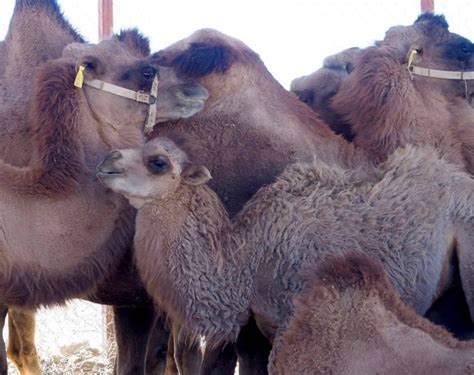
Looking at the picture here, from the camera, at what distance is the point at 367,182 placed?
3.81 meters

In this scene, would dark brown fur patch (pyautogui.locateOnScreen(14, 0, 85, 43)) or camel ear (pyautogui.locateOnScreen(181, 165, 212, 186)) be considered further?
dark brown fur patch (pyautogui.locateOnScreen(14, 0, 85, 43))

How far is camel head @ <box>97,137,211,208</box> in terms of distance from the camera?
355 centimetres

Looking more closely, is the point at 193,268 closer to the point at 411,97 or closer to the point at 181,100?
the point at 181,100

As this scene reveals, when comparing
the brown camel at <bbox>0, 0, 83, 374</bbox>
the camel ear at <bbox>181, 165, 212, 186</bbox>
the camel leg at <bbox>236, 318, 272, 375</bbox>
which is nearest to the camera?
the camel ear at <bbox>181, 165, 212, 186</bbox>

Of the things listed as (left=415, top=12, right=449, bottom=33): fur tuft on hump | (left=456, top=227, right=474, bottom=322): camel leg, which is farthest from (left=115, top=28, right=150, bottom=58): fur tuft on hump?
(left=456, top=227, right=474, bottom=322): camel leg

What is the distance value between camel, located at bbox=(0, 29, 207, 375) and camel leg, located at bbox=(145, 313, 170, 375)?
41.6 inches

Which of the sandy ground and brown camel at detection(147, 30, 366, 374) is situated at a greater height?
brown camel at detection(147, 30, 366, 374)

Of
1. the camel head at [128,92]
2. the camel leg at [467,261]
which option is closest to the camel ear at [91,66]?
the camel head at [128,92]

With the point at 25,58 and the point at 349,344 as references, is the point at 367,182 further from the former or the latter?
the point at 25,58

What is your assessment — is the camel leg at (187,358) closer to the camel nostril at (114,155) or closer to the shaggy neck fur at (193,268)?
the shaggy neck fur at (193,268)

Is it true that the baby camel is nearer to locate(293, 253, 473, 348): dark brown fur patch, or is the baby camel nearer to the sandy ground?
locate(293, 253, 473, 348): dark brown fur patch

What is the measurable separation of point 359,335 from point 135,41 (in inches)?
85.0

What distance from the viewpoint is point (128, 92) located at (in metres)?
4.22

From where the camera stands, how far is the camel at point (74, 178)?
3.81m
